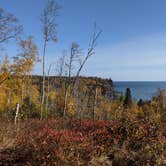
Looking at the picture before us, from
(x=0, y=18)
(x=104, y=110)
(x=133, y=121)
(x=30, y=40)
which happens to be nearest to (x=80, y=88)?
(x=104, y=110)

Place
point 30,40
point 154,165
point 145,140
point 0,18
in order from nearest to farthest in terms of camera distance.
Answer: point 154,165 → point 145,140 → point 0,18 → point 30,40

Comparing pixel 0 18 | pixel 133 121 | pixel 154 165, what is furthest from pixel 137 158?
pixel 0 18

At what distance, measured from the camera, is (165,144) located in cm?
1023

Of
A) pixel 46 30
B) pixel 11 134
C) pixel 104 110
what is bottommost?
pixel 104 110

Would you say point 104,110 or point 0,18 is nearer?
point 0,18

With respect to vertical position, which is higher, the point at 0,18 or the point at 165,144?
the point at 0,18

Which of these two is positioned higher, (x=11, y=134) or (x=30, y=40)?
(x=30, y=40)

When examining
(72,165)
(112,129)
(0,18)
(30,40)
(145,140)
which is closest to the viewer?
(72,165)

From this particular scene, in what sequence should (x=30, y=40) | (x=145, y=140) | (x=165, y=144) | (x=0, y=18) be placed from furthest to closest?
(x=30, y=40) < (x=0, y=18) < (x=145, y=140) < (x=165, y=144)

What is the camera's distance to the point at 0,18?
80.4 feet

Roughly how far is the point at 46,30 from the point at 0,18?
5.22 m

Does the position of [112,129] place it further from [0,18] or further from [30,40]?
[30,40]

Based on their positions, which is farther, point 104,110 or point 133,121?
point 104,110

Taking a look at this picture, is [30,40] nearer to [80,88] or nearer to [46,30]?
[46,30]
